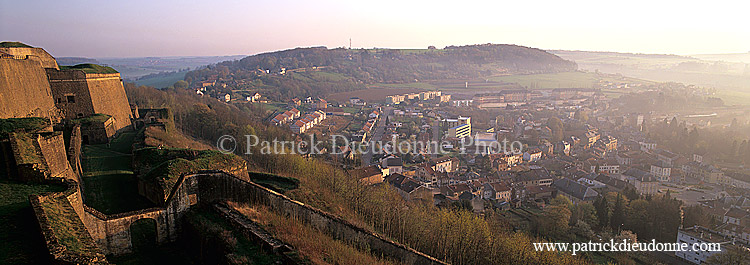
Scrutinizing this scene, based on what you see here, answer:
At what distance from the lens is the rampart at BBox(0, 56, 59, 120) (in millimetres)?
11922

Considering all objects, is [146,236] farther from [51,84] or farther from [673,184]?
[673,184]

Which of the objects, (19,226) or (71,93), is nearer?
(19,226)

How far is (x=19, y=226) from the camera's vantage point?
6.02 metres

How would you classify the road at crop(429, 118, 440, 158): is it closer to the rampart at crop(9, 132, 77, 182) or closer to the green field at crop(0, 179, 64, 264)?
the rampart at crop(9, 132, 77, 182)

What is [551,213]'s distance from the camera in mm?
24203

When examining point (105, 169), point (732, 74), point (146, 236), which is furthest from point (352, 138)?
point (732, 74)

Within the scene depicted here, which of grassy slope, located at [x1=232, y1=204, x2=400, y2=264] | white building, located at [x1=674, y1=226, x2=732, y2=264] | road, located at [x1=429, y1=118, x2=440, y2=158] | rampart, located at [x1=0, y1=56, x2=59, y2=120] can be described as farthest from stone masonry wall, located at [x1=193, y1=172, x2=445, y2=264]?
road, located at [x1=429, y1=118, x2=440, y2=158]

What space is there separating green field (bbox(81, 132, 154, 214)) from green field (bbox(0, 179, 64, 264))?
2.15 m

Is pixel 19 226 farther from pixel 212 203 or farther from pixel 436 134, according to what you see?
pixel 436 134

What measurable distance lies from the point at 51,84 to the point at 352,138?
32.5 m

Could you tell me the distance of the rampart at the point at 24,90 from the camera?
11.9m

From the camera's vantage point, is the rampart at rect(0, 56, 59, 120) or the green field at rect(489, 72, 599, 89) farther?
the green field at rect(489, 72, 599, 89)

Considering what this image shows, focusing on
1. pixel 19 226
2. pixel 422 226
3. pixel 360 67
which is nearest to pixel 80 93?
pixel 19 226

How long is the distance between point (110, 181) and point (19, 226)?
5.76m
